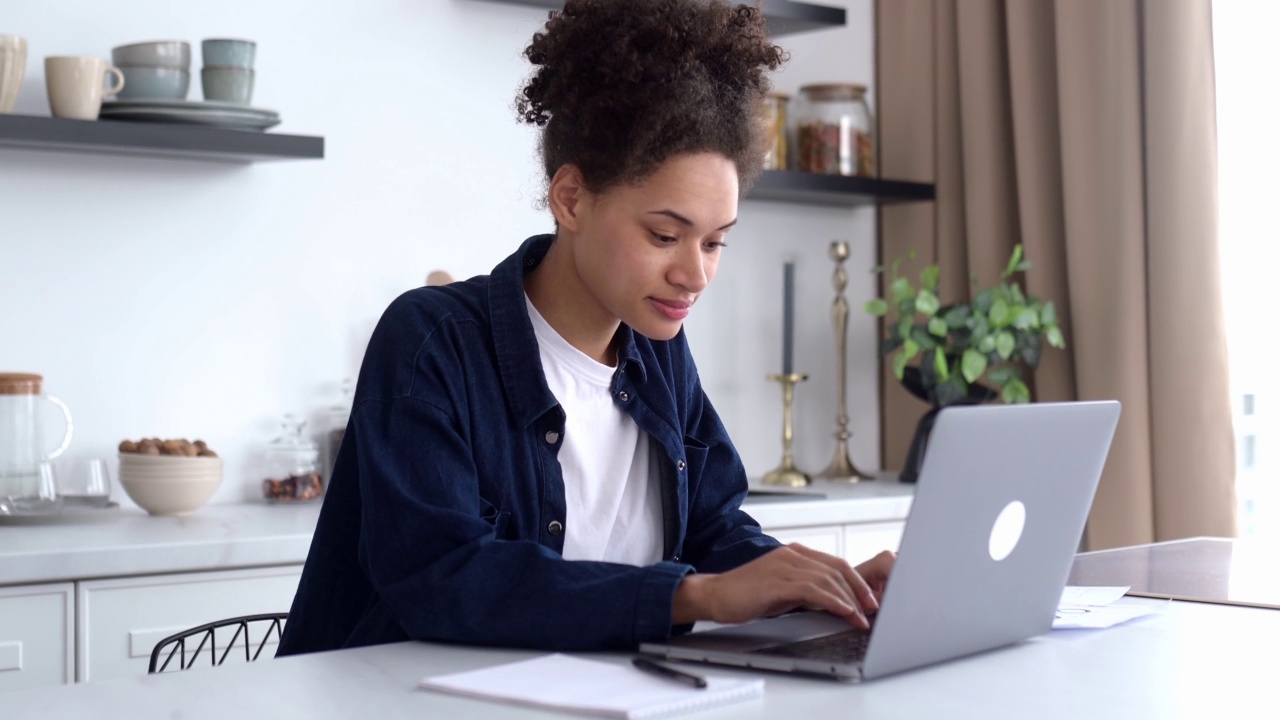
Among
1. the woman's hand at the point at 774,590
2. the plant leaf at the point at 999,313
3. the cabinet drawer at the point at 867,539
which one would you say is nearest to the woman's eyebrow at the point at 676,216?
the woman's hand at the point at 774,590

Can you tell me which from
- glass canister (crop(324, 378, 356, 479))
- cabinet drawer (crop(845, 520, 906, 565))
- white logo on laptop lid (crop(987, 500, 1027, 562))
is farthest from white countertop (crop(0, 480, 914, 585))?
white logo on laptop lid (crop(987, 500, 1027, 562))

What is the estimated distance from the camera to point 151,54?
7.93ft

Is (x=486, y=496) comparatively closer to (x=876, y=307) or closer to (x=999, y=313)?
(x=999, y=313)

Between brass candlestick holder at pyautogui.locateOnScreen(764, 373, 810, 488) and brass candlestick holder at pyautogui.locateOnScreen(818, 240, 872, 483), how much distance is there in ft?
0.30

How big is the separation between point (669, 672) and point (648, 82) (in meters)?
0.59

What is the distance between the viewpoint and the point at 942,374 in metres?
3.04

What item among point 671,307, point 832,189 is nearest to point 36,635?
point 671,307

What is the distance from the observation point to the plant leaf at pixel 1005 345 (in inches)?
115

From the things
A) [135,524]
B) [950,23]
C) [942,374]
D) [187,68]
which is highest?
[950,23]

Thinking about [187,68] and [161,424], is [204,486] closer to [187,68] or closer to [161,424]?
[161,424]

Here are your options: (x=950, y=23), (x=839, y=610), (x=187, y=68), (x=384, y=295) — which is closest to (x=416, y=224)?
(x=384, y=295)

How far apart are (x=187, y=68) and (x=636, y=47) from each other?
1.34m

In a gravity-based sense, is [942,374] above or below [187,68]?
below

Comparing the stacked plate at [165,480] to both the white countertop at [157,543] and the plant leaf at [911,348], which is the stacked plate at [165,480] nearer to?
the white countertop at [157,543]
